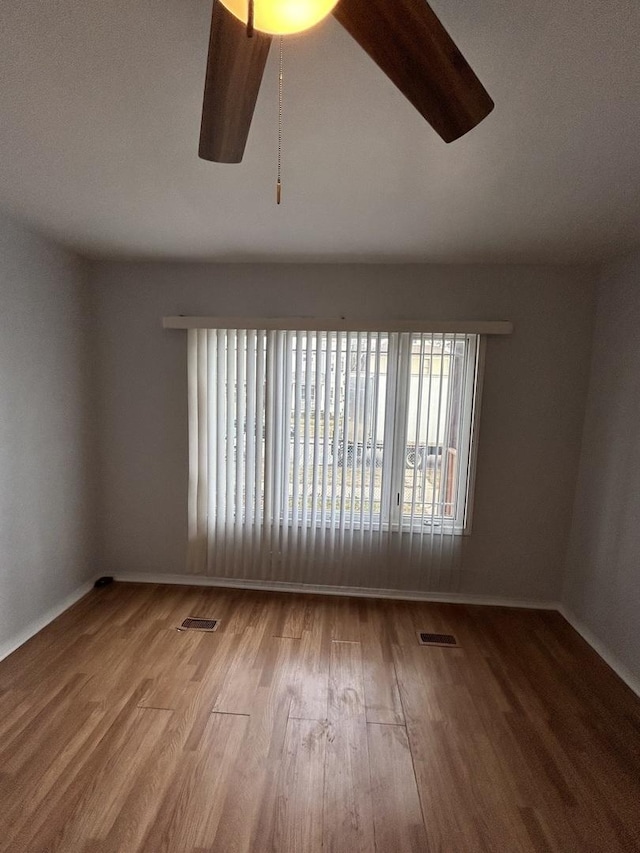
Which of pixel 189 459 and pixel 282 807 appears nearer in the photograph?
pixel 282 807

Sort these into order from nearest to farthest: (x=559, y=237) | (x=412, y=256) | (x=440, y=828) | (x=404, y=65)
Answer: (x=404, y=65) < (x=440, y=828) < (x=559, y=237) < (x=412, y=256)

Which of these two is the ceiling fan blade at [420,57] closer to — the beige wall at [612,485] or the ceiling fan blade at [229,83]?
the ceiling fan blade at [229,83]

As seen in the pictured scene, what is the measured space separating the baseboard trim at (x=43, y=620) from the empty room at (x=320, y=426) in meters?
0.02

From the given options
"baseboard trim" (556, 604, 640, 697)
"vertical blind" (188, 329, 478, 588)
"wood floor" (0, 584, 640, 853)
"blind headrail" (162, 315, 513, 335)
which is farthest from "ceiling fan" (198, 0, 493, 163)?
"baseboard trim" (556, 604, 640, 697)

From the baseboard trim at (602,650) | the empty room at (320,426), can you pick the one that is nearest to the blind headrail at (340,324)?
the empty room at (320,426)

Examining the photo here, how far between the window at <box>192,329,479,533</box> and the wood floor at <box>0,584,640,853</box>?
2.47 feet

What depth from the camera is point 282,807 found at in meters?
1.48

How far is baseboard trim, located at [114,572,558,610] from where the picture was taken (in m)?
2.92

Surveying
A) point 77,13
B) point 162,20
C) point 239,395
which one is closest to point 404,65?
point 162,20

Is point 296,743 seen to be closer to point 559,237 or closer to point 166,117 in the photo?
point 166,117

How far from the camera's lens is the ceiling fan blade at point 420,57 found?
73 cm

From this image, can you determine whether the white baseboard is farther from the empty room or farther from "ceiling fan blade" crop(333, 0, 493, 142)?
"ceiling fan blade" crop(333, 0, 493, 142)

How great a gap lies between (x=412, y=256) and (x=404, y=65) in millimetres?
1831

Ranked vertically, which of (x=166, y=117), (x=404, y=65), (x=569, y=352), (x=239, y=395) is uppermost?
(x=166, y=117)
